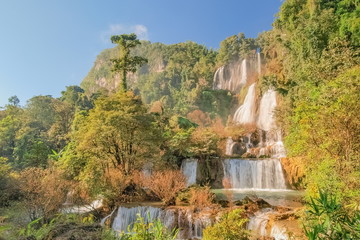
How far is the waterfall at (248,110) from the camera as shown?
31.8 m

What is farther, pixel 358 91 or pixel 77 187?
pixel 77 187

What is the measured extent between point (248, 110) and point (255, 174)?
1453 centimetres

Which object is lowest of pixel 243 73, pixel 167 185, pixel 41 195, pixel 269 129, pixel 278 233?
pixel 278 233

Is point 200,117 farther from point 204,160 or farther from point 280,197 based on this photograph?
point 280,197

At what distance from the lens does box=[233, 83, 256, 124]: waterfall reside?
31766mm

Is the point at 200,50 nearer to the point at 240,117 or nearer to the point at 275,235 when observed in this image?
the point at 240,117

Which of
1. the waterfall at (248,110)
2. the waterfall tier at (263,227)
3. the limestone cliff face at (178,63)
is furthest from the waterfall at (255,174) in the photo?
the limestone cliff face at (178,63)

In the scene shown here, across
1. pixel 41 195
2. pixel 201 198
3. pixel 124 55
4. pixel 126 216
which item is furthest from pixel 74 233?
pixel 124 55

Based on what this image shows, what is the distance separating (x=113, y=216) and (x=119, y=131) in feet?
15.8

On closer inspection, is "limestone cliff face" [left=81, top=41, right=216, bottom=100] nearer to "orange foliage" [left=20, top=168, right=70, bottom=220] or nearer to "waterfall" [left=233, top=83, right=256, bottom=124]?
"waterfall" [left=233, top=83, right=256, bottom=124]

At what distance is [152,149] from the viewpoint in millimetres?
15695

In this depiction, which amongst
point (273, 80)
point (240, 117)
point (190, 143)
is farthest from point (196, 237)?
point (240, 117)

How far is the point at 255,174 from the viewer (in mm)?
19516

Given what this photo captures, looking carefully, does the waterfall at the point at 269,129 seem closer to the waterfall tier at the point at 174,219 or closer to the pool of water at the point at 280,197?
the pool of water at the point at 280,197
